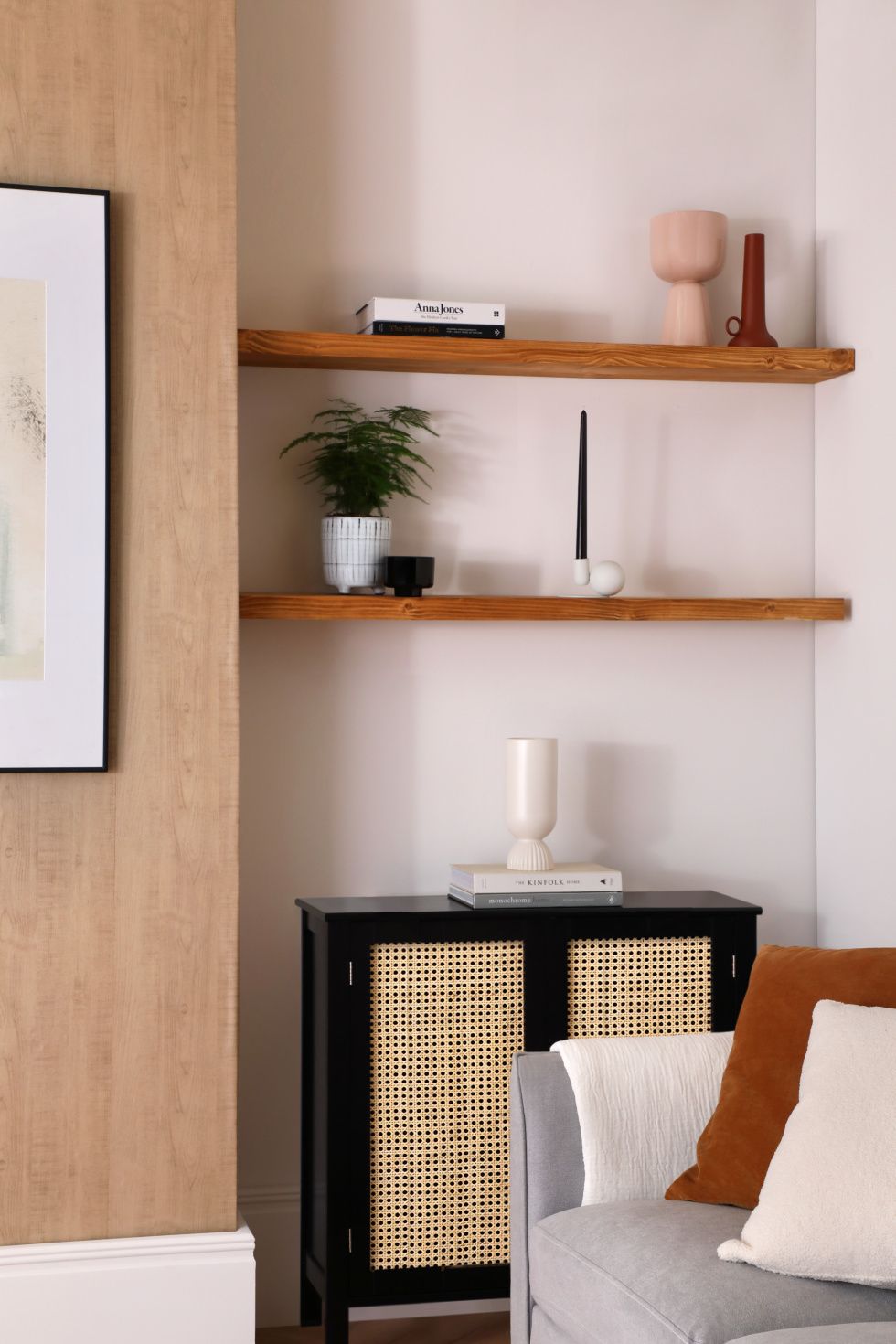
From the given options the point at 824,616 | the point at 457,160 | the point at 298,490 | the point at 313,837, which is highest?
the point at 457,160

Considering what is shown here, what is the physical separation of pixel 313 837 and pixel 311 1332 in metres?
1.00

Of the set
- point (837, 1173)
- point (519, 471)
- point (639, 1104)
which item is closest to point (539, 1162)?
point (639, 1104)

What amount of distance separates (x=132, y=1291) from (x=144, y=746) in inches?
37.1

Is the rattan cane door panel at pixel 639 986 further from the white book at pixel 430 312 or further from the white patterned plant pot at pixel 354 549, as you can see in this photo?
the white book at pixel 430 312

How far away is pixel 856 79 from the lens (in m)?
3.09


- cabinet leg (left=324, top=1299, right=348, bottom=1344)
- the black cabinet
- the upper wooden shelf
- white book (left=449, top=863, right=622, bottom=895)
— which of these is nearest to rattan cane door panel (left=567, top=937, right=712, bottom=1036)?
the black cabinet

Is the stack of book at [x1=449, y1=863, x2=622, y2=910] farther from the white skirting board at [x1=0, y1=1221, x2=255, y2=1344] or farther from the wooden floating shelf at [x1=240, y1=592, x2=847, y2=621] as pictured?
the white skirting board at [x1=0, y1=1221, x2=255, y2=1344]

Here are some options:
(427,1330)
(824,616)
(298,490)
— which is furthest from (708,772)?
(427,1330)

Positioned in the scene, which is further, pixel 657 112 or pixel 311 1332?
pixel 657 112

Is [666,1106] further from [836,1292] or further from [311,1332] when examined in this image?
[311,1332]

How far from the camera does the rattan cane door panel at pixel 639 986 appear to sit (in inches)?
110

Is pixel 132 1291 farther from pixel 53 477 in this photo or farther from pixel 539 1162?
pixel 53 477

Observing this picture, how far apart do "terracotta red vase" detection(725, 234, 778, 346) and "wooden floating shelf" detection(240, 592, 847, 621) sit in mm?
562

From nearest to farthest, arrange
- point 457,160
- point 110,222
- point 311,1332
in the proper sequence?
point 110,222 → point 311,1332 → point 457,160
